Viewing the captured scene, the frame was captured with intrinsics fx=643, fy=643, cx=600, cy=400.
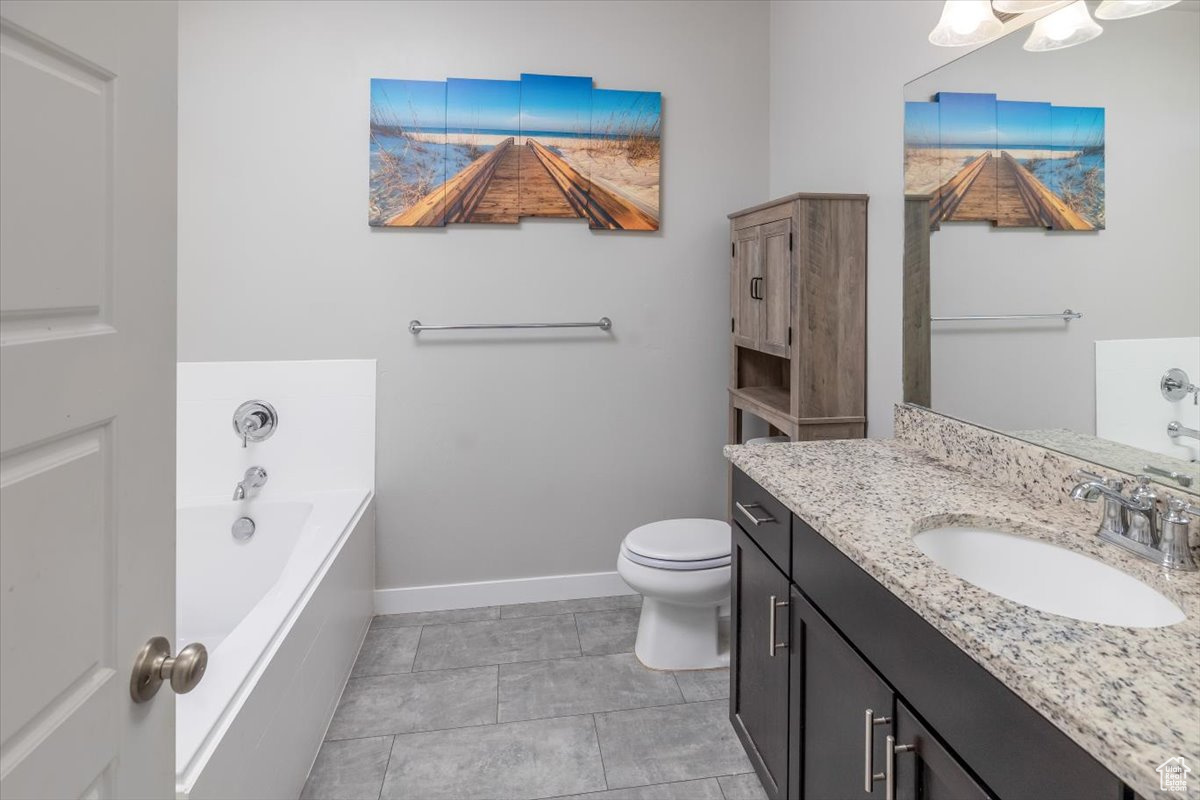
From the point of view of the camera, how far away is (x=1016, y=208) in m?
1.43

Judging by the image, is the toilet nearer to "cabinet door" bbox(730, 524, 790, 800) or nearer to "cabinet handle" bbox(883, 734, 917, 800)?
"cabinet door" bbox(730, 524, 790, 800)

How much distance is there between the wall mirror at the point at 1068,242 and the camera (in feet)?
3.60

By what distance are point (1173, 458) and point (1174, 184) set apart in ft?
1.54

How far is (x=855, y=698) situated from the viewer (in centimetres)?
109

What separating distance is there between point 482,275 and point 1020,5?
1.88m

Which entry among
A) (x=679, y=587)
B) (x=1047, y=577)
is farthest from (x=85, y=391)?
(x=679, y=587)

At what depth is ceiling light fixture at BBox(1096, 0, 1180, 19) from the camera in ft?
3.65

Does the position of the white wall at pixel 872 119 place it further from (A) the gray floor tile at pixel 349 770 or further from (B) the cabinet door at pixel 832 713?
(A) the gray floor tile at pixel 349 770

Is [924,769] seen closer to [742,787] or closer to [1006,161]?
[742,787]

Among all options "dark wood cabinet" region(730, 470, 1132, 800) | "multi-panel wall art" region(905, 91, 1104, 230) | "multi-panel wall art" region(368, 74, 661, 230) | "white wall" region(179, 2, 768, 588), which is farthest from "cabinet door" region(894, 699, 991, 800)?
"multi-panel wall art" region(368, 74, 661, 230)

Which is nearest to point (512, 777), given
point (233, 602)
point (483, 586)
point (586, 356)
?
point (483, 586)

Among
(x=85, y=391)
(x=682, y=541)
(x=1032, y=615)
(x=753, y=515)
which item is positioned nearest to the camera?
(x=85, y=391)

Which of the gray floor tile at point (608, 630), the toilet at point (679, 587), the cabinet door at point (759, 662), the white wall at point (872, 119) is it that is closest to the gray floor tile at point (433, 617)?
the gray floor tile at point (608, 630)

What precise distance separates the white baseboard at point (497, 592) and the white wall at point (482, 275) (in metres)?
→ 0.05
